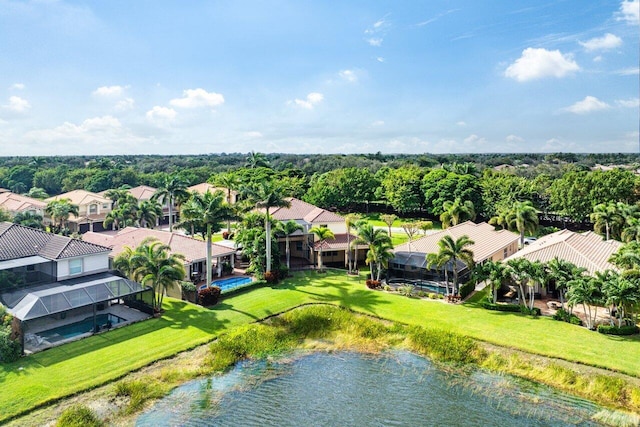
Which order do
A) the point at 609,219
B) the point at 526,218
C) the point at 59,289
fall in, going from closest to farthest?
the point at 59,289 → the point at 526,218 → the point at 609,219

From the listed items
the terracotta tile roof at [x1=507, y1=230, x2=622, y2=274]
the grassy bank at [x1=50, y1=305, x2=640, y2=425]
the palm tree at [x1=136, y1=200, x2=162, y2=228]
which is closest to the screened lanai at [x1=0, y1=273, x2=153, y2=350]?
the grassy bank at [x1=50, y1=305, x2=640, y2=425]

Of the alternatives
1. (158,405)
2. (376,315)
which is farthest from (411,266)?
(158,405)

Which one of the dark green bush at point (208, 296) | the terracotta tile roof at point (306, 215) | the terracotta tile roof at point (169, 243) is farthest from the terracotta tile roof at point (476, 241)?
the terracotta tile roof at point (169, 243)

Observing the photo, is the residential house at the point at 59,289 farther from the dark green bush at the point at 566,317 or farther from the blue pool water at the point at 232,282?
the dark green bush at the point at 566,317

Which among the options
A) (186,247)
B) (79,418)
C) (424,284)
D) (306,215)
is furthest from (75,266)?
(424,284)

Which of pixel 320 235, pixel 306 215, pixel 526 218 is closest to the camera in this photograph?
pixel 320 235

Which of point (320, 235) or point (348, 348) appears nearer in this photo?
point (348, 348)

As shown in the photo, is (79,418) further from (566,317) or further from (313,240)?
(313,240)

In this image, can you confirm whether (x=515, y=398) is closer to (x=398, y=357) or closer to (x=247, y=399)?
(x=398, y=357)
